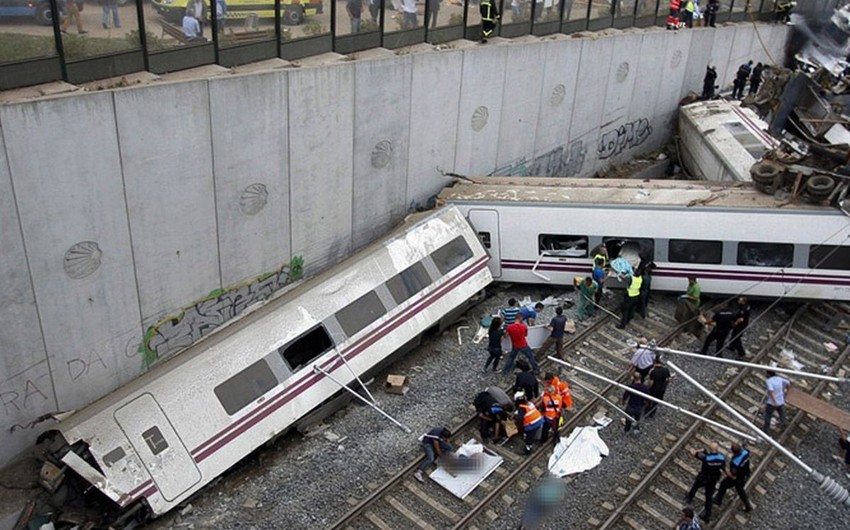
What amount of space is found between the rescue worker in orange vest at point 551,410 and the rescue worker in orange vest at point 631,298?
4.21 meters

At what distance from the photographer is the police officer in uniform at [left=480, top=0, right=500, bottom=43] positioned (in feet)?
64.3

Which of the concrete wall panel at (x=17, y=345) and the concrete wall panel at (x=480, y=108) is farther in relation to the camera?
the concrete wall panel at (x=480, y=108)

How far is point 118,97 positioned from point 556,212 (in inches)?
389

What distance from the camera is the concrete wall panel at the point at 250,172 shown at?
1330 cm

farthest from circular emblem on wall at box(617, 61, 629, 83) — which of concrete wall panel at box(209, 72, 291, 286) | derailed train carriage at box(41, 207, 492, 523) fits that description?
concrete wall panel at box(209, 72, 291, 286)

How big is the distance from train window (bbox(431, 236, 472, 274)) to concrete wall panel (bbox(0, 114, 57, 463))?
7.86 metres

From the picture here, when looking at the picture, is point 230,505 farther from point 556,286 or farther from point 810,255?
point 810,255

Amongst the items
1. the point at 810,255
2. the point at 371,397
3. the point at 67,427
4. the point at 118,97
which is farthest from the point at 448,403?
the point at 810,255

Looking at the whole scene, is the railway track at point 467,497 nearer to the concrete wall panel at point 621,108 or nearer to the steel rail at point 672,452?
the steel rail at point 672,452

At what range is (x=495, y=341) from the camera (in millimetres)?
14961

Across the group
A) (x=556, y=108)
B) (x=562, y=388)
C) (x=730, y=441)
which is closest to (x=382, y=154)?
(x=562, y=388)

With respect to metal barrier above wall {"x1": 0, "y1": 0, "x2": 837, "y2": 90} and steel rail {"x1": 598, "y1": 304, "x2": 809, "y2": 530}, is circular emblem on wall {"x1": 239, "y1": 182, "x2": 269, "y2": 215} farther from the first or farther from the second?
steel rail {"x1": 598, "y1": 304, "x2": 809, "y2": 530}

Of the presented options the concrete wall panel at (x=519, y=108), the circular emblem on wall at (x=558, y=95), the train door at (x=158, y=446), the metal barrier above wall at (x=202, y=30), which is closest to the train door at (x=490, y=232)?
the concrete wall panel at (x=519, y=108)

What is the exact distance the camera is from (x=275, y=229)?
15.0m
